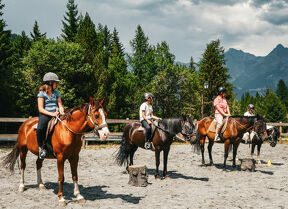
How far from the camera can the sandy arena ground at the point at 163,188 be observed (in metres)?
5.88

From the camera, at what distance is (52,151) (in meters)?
5.92

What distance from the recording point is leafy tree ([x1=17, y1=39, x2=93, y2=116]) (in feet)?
97.8

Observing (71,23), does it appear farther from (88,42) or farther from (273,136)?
(273,136)

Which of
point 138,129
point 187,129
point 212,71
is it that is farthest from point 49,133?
point 212,71

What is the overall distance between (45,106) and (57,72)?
2803cm

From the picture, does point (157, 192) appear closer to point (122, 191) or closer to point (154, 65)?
point (122, 191)

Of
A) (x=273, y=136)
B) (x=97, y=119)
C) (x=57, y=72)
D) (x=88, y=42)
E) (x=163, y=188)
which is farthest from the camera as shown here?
(x=88, y=42)

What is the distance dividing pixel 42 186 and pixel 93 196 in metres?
1.47

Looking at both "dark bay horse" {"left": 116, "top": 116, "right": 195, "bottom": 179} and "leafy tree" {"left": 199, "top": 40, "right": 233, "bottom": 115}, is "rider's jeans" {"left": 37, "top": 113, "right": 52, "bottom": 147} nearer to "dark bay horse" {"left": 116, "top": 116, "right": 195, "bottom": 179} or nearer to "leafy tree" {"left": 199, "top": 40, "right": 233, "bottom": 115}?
"dark bay horse" {"left": 116, "top": 116, "right": 195, "bottom": 179}

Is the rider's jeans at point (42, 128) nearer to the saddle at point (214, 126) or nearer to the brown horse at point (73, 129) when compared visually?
the brown horse at point (73, 129)

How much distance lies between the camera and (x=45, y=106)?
19.7 feet

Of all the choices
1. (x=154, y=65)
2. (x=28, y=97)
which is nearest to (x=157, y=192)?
(x=28, y=97)

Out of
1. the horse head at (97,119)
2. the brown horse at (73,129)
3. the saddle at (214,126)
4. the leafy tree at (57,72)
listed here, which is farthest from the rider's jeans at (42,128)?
the leafy tree at (57,72)

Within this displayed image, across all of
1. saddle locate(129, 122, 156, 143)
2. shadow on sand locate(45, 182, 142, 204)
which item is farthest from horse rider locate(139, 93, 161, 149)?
shadow on sand locate(45, 182, 142, 204)
